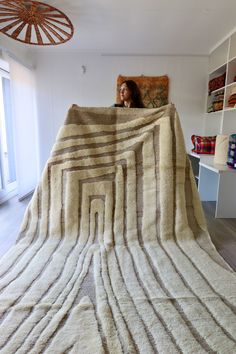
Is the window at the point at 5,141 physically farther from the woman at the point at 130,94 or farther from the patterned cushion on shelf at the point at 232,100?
the patterned cushion on shelf at the point at 232,100

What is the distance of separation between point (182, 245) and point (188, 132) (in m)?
2.83

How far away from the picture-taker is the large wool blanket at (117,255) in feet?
2.56

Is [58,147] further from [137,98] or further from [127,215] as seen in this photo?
[137,98]

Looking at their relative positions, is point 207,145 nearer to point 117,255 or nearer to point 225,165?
point 225,165

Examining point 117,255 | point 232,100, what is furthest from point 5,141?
point 232,100

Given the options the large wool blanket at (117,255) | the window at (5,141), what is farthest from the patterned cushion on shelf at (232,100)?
the window at (5,141)

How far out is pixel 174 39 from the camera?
3119 millimetres

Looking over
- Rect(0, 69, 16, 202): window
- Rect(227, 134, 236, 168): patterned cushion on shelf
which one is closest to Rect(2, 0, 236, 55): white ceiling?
Rect(0, 69, 16, 202): window

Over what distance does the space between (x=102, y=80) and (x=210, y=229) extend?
2691 millimetres

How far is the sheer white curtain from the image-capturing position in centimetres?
313

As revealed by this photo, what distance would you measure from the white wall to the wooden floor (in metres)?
1.46

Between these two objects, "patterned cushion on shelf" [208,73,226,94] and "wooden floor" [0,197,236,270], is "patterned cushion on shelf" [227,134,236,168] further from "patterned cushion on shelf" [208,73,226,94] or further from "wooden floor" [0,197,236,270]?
"patterned cushion on shelf" [208,73,226,94]

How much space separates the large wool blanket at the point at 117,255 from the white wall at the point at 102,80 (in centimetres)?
235

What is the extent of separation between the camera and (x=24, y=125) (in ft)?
11.1
